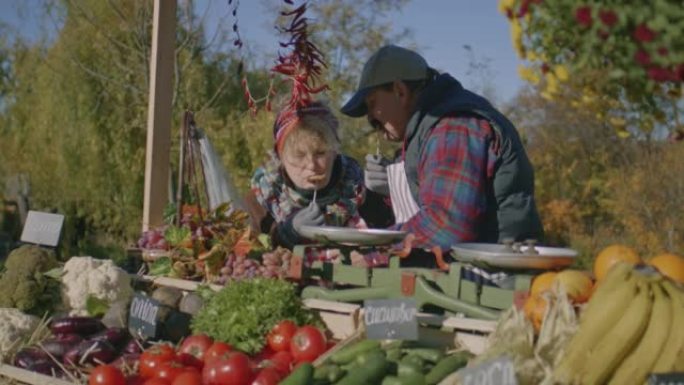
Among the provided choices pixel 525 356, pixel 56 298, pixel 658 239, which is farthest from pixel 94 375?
pixel 658 239

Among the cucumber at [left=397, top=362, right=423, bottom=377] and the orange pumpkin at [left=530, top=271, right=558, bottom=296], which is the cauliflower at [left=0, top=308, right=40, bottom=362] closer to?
the cucumber at [left=397, top=362, right=423, bottom=377]

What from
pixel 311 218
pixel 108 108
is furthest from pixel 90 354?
pixel 108 108

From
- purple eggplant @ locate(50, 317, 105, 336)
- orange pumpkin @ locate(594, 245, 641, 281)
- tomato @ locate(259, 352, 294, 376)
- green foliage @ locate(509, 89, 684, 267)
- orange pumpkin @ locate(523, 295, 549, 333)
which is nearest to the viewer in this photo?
orange pumpkin @ locate(523, 295, 549, 333)

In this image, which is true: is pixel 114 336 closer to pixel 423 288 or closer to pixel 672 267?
pixel 423 288

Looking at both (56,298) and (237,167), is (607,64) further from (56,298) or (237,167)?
(237,167)

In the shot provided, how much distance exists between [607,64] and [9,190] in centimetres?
1346

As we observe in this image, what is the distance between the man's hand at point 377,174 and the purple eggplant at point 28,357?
187 centimetres

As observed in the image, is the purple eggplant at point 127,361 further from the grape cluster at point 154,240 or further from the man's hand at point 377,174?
the man's hand at point 377,174

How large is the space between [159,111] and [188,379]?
83.9 inches

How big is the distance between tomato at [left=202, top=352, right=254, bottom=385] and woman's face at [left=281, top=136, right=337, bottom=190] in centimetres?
171

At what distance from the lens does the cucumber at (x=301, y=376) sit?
2809mm

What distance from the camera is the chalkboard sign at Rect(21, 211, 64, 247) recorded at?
4340mm

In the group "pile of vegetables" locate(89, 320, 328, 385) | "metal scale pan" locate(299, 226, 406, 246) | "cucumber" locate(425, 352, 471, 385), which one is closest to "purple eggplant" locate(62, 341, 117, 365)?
"pile of vegetables" locate(89, 320, 328, 385)

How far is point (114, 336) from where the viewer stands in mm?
3539
